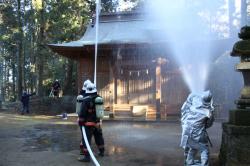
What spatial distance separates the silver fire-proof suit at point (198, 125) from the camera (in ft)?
26.3

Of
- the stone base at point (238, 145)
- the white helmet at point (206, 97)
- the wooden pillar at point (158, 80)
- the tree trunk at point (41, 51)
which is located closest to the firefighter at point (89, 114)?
the white helmet at point (206, 97)

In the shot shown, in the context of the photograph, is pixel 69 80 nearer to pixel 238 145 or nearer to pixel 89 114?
pixel 89 114

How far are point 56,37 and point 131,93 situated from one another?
1404cm

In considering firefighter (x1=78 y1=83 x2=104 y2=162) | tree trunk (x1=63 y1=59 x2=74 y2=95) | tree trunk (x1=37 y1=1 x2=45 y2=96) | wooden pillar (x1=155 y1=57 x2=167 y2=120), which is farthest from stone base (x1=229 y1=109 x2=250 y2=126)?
tree trunk (x1=63 y1=59 x2=74 y2=95)

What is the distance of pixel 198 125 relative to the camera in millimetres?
8039

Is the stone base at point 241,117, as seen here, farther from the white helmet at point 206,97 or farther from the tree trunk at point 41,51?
the tree trunk at point 41,51

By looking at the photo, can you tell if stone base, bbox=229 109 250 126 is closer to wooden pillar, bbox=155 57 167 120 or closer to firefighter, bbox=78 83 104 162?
firefighter, bbox=78 83 104 162

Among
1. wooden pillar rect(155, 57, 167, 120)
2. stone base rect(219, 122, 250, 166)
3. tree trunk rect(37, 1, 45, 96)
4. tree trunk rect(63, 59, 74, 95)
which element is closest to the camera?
stone base rect(219, 122, 250, 166)

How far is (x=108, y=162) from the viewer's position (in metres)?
9.42

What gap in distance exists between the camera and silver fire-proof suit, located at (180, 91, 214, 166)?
802 cm

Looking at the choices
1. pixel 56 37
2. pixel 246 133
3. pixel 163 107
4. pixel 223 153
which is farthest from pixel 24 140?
pixel 56 37

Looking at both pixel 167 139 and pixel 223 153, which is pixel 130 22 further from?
pixel 223 153

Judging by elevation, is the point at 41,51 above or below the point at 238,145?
above

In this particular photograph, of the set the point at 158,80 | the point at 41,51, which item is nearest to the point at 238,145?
the point at 158,80
